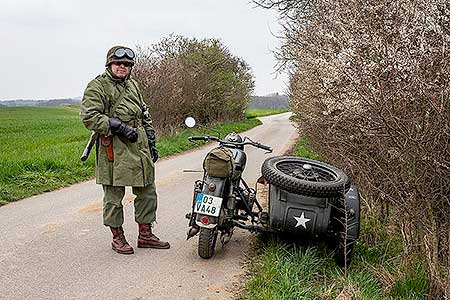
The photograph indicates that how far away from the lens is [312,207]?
5.43m

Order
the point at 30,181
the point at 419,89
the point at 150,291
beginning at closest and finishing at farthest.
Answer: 1. the point at 419,89
2. the point at 150,291
3. the point at 30,181

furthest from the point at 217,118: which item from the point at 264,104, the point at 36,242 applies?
the point at 264,104

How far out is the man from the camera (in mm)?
5734

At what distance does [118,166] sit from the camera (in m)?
5.85

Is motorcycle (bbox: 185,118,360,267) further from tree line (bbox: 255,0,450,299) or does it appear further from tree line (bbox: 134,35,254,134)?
tree line (bbox: 134,35,254,134)

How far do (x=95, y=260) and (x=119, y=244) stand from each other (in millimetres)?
376

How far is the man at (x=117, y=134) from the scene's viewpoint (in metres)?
5.73

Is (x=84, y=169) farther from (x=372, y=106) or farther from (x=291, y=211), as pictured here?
(x=372, y=106)

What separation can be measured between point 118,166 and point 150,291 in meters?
1.51

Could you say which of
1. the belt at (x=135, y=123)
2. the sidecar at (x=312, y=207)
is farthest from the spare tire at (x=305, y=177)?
the belt at (x=135, y=123)

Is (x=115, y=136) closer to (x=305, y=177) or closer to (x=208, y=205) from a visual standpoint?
(x=208, y=205)

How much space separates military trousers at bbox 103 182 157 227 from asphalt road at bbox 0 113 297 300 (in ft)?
1.14

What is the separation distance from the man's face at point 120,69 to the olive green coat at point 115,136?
7cm

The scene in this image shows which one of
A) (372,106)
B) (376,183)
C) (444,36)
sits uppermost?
(444,36)
